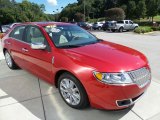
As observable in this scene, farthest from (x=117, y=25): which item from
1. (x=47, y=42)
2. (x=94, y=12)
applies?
(x=94, y=12)

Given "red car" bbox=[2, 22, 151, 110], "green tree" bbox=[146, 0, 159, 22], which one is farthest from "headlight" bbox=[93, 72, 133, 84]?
"green tree" bbox=[146, 0, 159, 22]

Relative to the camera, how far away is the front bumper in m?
2.98

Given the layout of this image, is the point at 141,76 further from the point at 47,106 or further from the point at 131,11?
the point at 131,11

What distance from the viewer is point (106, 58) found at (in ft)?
11.1

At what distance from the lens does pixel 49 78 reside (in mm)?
4059

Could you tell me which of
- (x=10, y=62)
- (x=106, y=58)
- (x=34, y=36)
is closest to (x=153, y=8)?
(x=10, y=62)

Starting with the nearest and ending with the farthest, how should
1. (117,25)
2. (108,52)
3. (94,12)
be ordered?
1. (108,52)
2. (117,25)
3. (94,12)

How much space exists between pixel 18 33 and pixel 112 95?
10.9 ft

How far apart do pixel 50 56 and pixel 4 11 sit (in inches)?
2575

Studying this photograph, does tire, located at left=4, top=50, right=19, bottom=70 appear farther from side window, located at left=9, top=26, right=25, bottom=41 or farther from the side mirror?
the side mirror

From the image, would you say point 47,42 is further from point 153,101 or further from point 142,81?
point 153,101

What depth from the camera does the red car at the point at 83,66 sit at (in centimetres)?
304

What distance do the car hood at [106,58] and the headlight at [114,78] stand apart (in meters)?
0.07

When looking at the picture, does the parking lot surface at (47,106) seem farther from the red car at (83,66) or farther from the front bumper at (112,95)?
the front bumper at (112,95)
